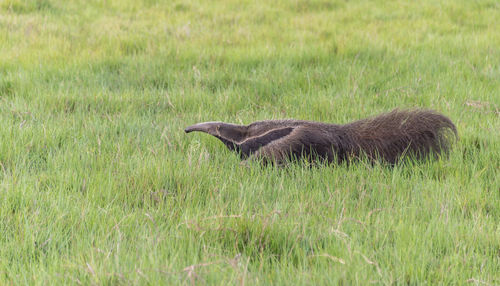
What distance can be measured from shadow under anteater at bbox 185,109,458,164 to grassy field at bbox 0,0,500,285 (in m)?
0.17

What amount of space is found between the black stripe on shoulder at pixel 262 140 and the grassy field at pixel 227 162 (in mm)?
202

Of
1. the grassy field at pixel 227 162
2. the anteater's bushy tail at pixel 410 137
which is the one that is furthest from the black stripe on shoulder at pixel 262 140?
the anteater's bushy tail at pixel 410 137

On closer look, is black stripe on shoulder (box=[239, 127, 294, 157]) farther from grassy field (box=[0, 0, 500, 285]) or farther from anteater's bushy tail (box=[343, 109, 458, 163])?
anteater's bushy tail (box=[343, 109, 458, 163])

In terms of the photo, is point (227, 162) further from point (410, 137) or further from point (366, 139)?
point (410, 137)

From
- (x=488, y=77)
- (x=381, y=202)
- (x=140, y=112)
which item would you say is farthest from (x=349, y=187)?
(x=488, y=77)

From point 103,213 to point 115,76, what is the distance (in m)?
3.81

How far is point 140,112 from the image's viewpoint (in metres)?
5.33

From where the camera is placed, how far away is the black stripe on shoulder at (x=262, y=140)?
13.5 feet

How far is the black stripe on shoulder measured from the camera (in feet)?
13.5

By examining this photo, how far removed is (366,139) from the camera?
4000mm

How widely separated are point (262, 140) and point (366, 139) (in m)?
0.89

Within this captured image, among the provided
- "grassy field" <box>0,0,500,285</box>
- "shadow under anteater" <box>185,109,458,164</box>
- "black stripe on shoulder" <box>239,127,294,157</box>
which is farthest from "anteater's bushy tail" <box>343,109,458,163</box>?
"black stripe on shoulder" <box>239,127,294,157</box>

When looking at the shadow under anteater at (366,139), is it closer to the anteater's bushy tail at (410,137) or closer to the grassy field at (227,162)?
the anteater's bushy tail at (410,137)

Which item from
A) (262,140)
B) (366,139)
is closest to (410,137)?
(366,139)
